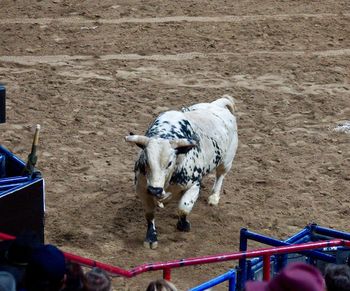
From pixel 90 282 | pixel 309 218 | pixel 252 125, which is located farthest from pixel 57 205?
pixel 90 282

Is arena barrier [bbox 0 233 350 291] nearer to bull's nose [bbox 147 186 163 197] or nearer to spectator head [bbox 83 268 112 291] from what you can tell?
spectator head [bbox 83 268 112 291]

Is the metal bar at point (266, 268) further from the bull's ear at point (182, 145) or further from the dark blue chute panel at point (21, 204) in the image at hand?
the bull's ear at point (182, 145)

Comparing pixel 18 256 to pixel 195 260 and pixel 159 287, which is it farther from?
pixel 195 260

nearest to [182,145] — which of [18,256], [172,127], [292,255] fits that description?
[172,127]

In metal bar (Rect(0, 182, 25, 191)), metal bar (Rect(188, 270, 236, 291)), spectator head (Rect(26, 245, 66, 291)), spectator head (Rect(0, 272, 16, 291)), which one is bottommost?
metal bar (Rect(188, 270, 236, 291))

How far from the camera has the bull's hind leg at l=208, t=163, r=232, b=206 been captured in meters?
10.3

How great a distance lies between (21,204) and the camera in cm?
704

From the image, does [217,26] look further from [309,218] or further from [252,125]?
[309,218]

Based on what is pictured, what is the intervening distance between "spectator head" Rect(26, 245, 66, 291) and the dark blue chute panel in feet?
7.85

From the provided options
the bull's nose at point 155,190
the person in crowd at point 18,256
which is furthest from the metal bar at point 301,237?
the person in crowd at point 18,256

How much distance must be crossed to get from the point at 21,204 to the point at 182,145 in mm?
2178

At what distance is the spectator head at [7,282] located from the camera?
186 inches

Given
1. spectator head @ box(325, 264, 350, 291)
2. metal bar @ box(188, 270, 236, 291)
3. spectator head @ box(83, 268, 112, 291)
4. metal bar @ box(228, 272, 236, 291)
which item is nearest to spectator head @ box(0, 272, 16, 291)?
spectator head @ box(83, 268, 112, 291)

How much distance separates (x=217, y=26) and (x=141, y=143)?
7.74 metres
